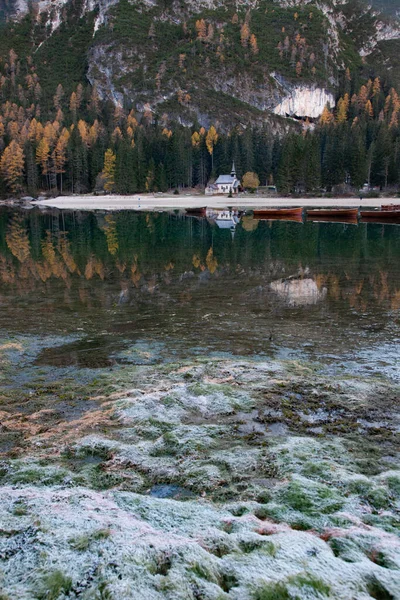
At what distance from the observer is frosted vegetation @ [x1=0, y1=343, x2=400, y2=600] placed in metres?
4.54

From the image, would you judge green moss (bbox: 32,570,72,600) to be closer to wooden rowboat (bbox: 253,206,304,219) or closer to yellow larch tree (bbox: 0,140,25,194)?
wooden rowboat (bbox: 253,206,304,219)

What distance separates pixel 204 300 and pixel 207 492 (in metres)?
11.4

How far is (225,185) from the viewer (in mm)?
106812

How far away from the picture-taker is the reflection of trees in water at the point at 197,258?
66.0 feet

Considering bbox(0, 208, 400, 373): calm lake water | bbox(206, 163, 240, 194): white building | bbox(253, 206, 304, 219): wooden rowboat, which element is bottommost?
bbox(0, 208, 400, 373): calm lake water

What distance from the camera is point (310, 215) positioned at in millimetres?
59375

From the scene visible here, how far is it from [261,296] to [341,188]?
3344 inches

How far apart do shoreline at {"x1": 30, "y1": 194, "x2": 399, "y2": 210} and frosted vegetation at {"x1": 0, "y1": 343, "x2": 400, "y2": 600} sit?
69454 mm

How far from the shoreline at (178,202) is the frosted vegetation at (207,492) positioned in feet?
228

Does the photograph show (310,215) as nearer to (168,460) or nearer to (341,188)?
(341,188)

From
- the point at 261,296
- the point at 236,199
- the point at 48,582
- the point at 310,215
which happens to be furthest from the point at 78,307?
the point at 236,199

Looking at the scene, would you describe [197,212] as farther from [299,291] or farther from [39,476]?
[39,476]

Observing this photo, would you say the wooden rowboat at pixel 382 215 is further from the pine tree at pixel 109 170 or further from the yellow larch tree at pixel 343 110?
the yellow larch tree at pixel 343 110

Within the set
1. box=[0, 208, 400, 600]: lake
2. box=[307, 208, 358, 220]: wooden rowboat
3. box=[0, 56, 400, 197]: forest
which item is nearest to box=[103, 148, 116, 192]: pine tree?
box=[0, 56, 400, 197]: forest
